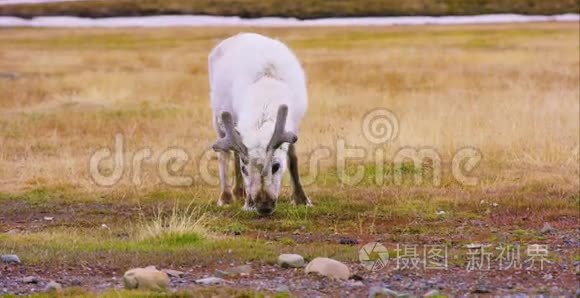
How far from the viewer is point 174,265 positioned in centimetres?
1148

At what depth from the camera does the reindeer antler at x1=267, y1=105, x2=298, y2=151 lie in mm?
13820

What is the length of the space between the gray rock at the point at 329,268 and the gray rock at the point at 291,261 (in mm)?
431

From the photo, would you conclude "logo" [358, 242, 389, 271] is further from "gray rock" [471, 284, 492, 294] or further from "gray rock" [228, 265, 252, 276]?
"gray rock" [471, 284, 492, 294]

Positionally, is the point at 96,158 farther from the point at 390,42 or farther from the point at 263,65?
the point at 390,42

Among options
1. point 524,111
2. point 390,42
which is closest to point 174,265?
point 524,111

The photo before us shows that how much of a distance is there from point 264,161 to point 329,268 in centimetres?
330

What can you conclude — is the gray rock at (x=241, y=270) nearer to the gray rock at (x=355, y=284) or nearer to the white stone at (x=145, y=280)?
the white stone at (x=145, y=280)

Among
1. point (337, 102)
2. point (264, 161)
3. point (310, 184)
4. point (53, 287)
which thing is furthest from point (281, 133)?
point (337, 102)

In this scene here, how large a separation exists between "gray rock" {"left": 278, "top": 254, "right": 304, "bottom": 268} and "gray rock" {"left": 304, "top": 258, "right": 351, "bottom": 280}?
431 millimetres

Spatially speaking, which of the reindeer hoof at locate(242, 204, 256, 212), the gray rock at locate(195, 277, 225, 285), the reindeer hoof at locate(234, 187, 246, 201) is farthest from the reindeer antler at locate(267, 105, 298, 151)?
the gray rock at locate(195, 277, 225, 285)

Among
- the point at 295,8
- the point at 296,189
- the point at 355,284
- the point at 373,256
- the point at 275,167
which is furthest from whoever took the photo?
the point at 295,8

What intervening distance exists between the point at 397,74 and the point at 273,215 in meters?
23.1

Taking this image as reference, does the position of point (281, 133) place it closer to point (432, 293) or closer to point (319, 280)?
point (319, 280)

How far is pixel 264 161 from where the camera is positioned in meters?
13.8
